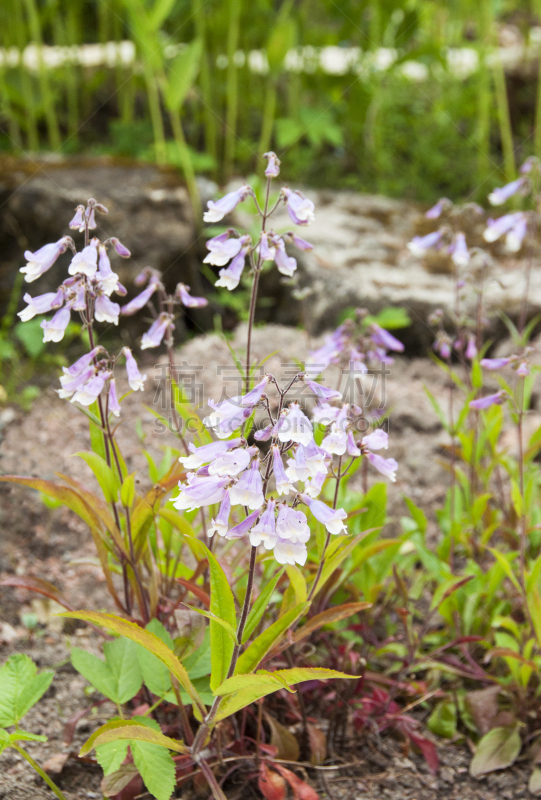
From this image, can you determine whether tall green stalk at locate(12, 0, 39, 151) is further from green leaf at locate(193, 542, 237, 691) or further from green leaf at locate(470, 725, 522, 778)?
green leaf at locate(470, 725, 522, 778)

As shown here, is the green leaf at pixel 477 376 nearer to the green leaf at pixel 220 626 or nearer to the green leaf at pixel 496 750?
the green leaf at pixel 496 750

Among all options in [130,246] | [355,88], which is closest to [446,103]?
[355,88]

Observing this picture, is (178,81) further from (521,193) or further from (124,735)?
(124,735)

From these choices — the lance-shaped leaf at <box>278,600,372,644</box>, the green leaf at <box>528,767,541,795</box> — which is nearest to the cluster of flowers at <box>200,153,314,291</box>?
the lance-shaped leaf at <box>278,600,372,644</box>

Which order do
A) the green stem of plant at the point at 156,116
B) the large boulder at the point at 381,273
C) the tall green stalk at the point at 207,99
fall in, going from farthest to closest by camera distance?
the tall green stalk at the point at 207,99 → the green stem of plant at the point at 156,116 → the large boulder at the point at 381,273

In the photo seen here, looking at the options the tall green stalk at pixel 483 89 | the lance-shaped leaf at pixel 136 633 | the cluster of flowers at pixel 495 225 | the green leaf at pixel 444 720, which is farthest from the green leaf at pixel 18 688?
the tall green stalk at pixel 483 89
